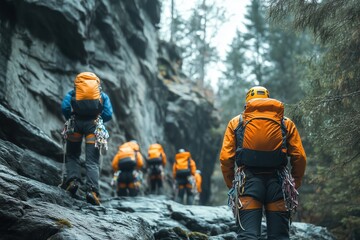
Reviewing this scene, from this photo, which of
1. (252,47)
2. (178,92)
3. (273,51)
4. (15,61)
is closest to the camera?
(15,61)

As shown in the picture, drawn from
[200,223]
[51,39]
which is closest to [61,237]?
[200,223]

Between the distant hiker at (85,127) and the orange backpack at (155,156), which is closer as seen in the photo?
the distant hiker at (85,127)

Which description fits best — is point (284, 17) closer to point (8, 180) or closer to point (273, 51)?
point (8, 180)

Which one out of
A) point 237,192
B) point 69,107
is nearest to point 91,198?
point 69,107

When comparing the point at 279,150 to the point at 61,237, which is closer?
the point at 61,237

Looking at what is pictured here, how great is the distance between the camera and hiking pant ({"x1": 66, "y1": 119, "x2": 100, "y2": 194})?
8516 millimetres

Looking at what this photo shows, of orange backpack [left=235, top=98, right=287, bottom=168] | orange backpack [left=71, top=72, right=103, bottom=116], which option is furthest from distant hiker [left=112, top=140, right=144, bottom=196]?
orange backpack [left=235, top=98, right=287, bottom=168]

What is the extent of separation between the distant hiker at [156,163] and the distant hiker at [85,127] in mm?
7267

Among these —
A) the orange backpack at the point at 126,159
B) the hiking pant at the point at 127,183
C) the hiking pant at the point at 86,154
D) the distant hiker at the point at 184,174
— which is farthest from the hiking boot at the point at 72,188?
the distant hiker at the point at 184,174

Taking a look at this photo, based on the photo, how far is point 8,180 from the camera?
226 inches

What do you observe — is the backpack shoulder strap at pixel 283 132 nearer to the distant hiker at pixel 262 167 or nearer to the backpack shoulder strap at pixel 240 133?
the distant hiker at pixel 262 167

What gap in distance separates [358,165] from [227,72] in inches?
1280

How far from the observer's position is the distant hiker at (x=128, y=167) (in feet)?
44.0

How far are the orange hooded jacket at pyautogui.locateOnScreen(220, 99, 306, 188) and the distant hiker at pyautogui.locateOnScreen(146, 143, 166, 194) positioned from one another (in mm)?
10134
